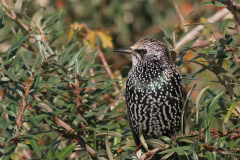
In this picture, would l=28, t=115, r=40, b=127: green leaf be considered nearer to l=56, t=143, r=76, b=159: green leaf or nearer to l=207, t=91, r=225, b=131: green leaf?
l=56, t=143, r=76, b=159: green leaf

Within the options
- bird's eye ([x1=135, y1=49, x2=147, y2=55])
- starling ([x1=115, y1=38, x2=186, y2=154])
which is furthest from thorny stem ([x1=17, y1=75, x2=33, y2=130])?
bird's eye ([x1=135, y1=49, x2=147, y2=55])

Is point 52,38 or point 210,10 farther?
point 210,10

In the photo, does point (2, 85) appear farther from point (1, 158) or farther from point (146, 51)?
point (146, 51)

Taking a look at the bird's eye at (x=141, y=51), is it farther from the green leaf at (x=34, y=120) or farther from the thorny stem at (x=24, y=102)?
the green leaf at (x=34, y=120)

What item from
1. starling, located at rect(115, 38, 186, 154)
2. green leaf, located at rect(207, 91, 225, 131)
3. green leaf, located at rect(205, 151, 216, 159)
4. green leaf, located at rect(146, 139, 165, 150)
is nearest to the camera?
green leaf, located at rect(205, 151, 216, 159)

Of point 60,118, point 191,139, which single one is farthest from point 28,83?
point 191,139

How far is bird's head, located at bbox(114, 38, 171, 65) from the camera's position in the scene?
3602 millimetres

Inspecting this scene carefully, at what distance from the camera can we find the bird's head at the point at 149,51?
3.60 metres

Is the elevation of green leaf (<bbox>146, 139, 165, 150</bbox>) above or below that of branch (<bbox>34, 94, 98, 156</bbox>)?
below

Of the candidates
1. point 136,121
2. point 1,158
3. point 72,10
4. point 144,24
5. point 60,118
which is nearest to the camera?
point 1,158

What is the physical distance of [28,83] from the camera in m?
2.55

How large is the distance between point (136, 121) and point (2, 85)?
1426mm

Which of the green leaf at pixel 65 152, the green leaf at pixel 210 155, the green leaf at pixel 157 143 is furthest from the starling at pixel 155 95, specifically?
the green leaf at pixel 210 155

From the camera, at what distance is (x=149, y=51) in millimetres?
3627
